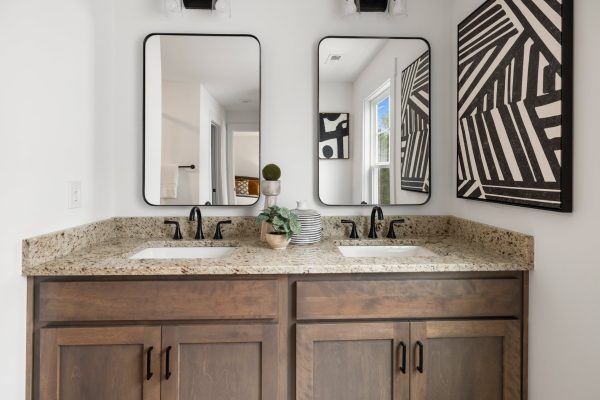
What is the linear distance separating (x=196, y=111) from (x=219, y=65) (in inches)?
10.7

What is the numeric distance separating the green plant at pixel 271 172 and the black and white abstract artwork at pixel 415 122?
26.3 inches

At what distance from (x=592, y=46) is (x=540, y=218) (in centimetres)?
59

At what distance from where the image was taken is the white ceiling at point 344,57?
2.16 metres

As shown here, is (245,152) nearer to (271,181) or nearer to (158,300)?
(271,181)

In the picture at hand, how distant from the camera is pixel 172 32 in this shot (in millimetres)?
2150

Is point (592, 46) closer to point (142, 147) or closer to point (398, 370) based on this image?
point (398, 370)

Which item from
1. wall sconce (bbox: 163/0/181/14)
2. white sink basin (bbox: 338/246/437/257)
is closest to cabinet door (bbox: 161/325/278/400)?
white sink basin (bbox: 338/246/437/257)

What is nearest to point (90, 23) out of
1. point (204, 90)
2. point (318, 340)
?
point (204, 90)

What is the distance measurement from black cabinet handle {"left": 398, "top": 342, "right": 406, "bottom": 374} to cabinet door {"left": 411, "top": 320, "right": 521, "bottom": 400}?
4 cm

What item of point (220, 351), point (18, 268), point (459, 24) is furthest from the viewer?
point (459, 24)

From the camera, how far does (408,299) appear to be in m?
1.57

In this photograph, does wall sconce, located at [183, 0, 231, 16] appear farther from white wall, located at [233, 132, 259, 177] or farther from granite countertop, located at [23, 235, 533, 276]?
granite countertop, located at [23, 235, 533, 276]

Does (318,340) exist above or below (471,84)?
below

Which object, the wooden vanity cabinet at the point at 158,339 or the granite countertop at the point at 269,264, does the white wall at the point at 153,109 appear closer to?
the granite countertop at the point at 269,264
